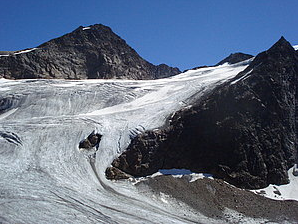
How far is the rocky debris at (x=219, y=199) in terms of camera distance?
16531 millimetres

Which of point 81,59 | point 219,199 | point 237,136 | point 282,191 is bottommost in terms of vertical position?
point 219,199

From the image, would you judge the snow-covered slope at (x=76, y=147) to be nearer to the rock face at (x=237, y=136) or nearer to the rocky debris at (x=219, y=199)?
the rocky debris at (x=219, y=199)

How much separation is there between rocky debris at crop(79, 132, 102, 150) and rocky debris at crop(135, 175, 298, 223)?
5.47 meters

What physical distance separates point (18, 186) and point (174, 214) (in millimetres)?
8594

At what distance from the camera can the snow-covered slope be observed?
606 inches

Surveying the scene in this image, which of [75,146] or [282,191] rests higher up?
[75,146]

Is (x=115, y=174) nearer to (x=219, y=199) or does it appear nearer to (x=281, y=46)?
(x=219, y=199)

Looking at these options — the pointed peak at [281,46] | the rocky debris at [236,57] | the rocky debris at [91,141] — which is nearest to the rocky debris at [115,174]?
the rocky debris at [91,141]

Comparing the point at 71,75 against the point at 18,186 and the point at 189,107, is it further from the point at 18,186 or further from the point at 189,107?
the point at 18,186

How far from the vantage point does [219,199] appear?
17812 mm

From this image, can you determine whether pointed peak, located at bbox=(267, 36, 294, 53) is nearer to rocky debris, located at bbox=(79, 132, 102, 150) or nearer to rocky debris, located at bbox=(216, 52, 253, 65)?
rocky debris, located at bbox=(79, 132, 102, 150)

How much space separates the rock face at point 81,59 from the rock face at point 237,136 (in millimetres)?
34219

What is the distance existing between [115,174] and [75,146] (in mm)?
4402

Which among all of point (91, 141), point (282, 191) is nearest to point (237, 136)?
point (282, 191)
